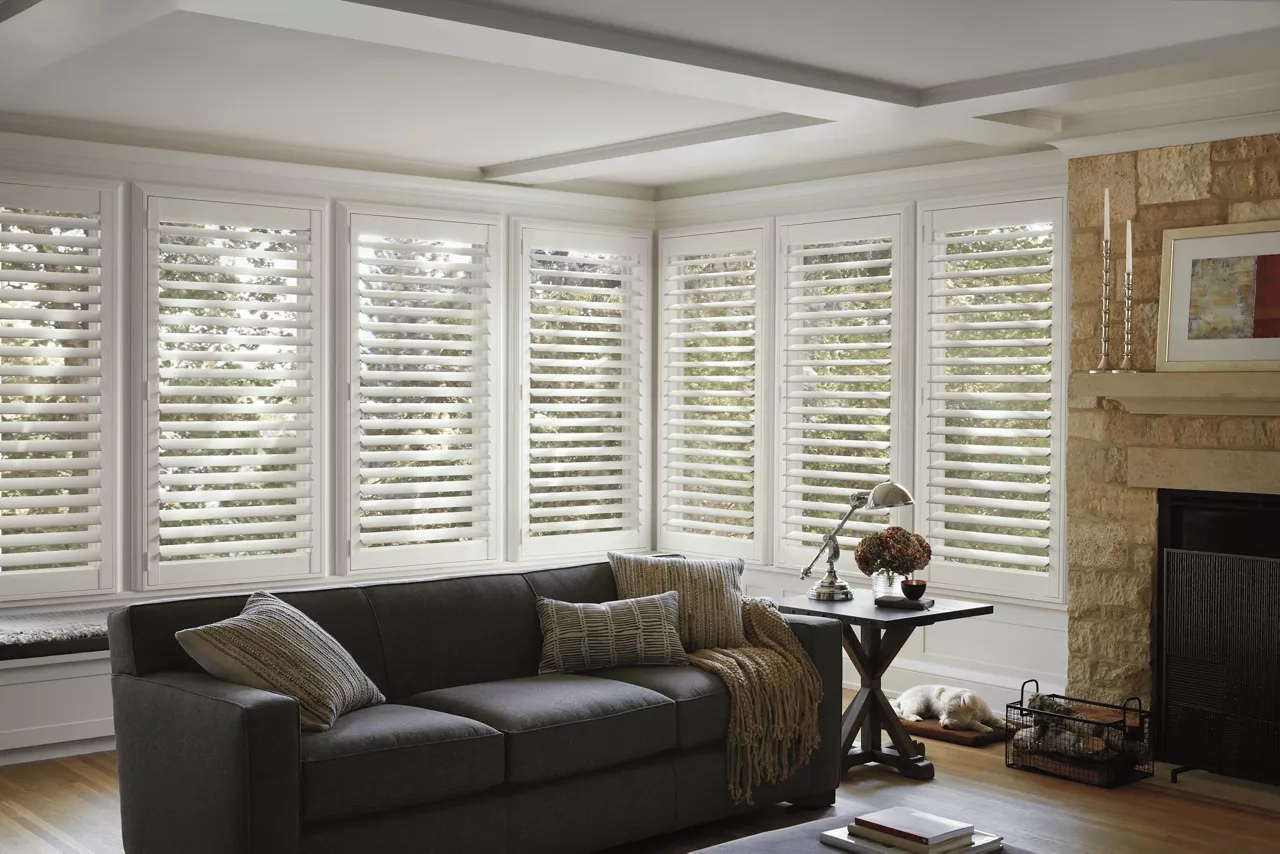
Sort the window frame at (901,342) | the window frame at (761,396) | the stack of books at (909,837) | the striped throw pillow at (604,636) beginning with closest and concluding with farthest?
the stack of books at (909,837)
the striped throw pillow at (604,636)
the window frame at (901,342)
the window frame at (761,396)

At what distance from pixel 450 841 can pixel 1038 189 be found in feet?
11.8

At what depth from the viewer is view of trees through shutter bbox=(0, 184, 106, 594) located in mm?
5332

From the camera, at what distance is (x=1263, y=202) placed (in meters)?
4.85

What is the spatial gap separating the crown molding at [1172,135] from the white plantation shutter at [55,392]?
3.94 meters

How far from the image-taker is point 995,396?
5.73m

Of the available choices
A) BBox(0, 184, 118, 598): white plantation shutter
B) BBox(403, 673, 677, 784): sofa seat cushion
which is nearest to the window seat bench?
BBox(0, 184, 118, 598): white plantation shutter

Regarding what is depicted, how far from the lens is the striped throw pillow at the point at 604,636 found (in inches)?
176

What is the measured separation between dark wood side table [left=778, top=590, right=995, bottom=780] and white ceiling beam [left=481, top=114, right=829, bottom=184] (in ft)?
6.06

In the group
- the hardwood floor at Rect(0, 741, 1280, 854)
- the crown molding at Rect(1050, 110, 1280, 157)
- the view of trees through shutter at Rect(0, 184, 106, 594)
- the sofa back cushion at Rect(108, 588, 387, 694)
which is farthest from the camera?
the view of trees through shutter at Rect(0, 184, 106, 594)

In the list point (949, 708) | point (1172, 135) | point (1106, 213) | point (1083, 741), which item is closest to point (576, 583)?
point (949, 708)

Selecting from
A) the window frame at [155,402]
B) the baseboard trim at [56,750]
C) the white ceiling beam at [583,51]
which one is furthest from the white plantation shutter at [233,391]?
the white ceiling beam at [583,51]

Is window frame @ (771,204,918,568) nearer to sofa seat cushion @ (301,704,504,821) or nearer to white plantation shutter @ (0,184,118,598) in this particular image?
sofa seat cushion @ (301,704,504,821)

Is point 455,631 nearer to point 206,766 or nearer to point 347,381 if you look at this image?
point 206,766

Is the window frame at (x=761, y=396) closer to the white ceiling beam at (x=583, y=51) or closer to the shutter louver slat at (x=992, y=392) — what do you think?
the shutter louver slat at (x=992, y=392)
